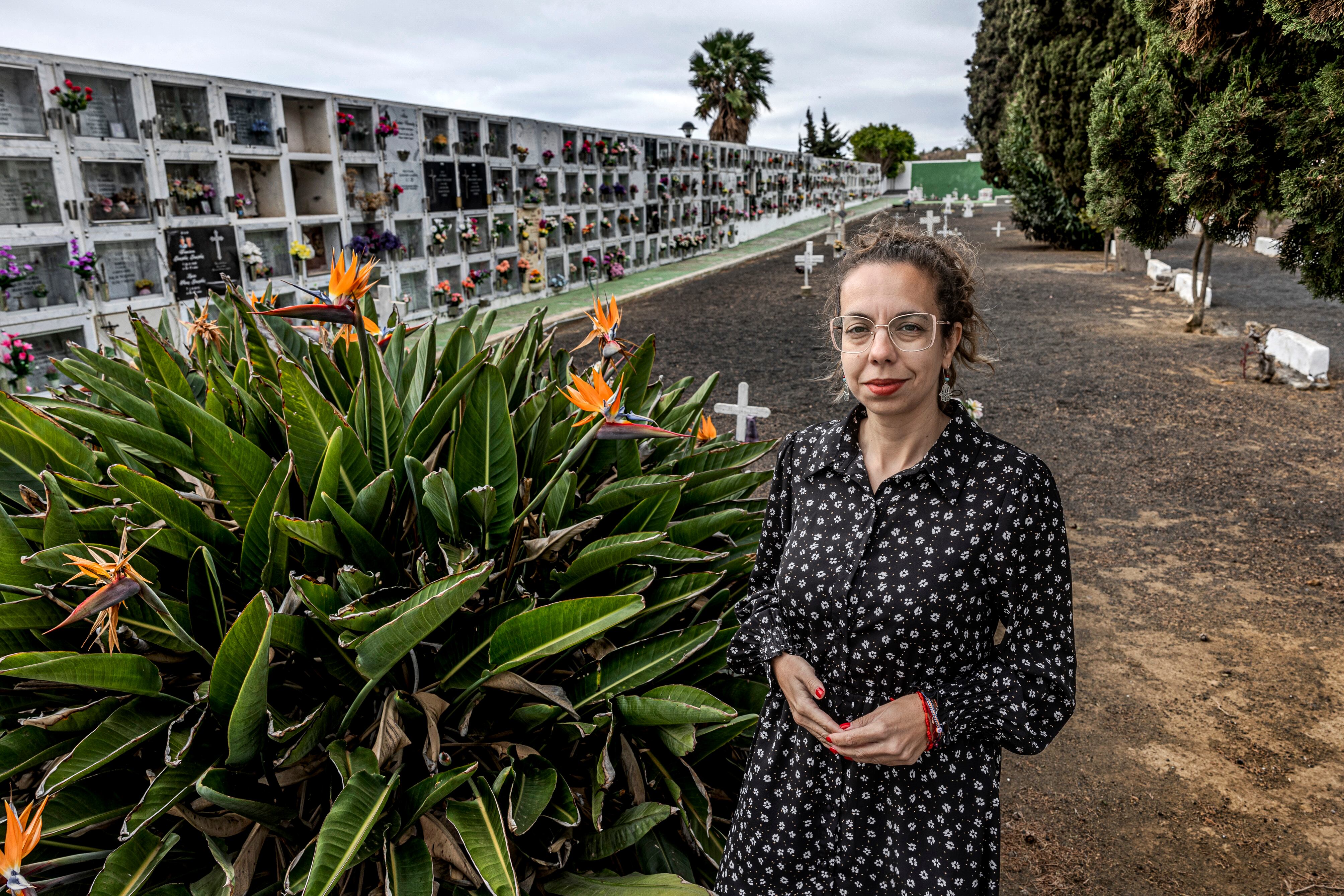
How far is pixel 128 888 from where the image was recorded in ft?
3.98

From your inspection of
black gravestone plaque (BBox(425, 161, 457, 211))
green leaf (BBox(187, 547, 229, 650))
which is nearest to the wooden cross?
black gravestone plaque (BBox(425, 161, 457, 211))

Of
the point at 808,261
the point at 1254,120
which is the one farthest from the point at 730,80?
the point at 1254,120

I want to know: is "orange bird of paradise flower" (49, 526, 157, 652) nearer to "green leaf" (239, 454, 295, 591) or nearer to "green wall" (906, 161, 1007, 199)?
"green leaf" (239, 454, 295, 591)

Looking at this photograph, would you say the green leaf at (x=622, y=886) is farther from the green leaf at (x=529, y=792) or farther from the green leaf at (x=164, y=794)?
the green leaf at (x=164, y=794)

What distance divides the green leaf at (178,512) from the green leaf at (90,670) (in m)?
0.24

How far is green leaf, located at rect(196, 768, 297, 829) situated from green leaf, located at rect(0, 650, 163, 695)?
0.19 meters

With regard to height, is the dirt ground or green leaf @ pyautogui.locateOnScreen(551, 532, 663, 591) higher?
green leaf @ pyautogui.locateOnScreen(551, 532, 663, 591)

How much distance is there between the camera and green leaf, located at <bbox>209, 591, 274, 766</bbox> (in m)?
1.21

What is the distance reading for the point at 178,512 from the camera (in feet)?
4.92

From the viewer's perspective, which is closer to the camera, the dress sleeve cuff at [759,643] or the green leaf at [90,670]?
the green leaf at [90,670]

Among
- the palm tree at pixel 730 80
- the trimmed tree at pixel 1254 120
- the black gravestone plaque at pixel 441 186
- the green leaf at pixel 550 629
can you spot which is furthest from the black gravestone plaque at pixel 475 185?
the palm tree at pixel 730 80

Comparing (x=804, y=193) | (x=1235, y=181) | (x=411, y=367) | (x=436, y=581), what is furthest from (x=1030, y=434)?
(x=804, y=193)

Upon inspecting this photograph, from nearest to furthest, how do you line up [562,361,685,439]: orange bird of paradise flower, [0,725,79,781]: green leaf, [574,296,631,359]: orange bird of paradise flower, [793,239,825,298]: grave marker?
[0,725,79,781]: green leaf < [562,361,685,439]: orange bird of paradise flower < [574,296,631,359]: orange bird of paradise flower < [793,239,825,298]: grave marker

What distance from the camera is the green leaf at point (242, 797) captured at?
121cm
